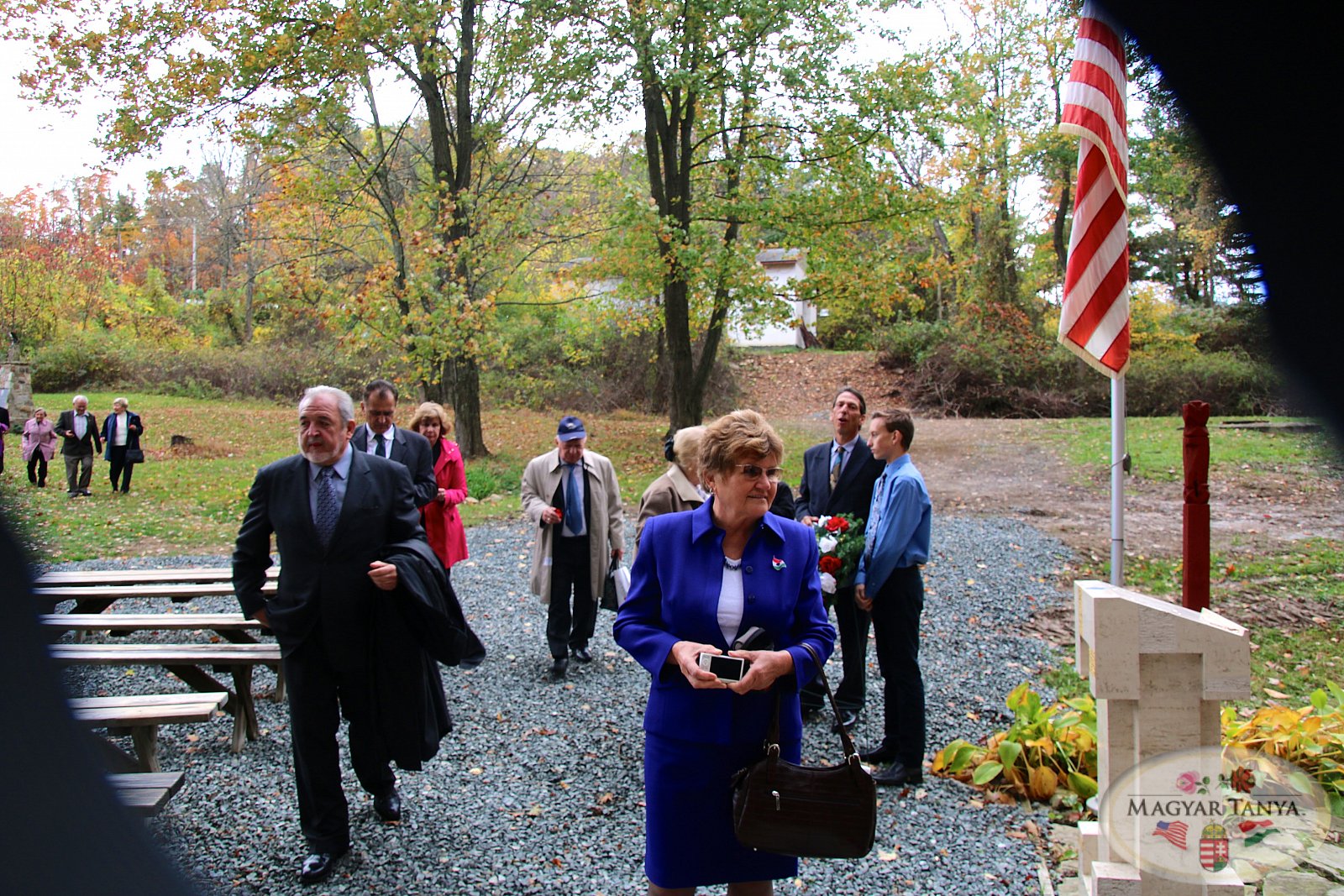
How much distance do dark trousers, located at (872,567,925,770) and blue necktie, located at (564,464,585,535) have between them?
236 cm

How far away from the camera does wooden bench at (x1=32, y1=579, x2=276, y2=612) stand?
6.75 m

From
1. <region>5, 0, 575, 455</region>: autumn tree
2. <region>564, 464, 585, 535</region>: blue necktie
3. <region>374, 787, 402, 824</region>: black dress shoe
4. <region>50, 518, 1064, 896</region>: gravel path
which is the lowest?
<region>50, 518, 1064, 896</region>: gravel path

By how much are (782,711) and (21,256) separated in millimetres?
26562

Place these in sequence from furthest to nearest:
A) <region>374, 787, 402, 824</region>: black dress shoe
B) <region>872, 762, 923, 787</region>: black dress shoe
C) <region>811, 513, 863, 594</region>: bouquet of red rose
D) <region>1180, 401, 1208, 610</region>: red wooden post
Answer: <region>811, 513, 863, 594</region>: bouquet of red rose < <region>872, 762, 923, 787</region>: black dress shoe < <region>1180, 401, 1208, 610</region>: red wooden post < <region>374, 787, 402, 824</region>: black dress shoe

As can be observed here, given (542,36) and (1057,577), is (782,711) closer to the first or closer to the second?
(1057,577)

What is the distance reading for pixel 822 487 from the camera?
569 cm

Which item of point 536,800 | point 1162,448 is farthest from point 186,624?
point 1162,448

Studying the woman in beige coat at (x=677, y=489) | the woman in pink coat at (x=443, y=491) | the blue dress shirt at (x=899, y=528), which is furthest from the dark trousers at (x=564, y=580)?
the blue dress shirt at (x=899, y=528)

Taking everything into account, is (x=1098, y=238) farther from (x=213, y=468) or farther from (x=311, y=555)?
(x=213, y=468)

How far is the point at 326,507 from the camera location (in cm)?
401

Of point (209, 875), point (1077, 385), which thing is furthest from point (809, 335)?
point (209, 875)

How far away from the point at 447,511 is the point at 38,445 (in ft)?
44.4

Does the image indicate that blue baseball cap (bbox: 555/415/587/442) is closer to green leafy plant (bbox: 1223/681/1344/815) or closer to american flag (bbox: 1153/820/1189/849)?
green leafy plant (bbox: 1223/681/1344/815)

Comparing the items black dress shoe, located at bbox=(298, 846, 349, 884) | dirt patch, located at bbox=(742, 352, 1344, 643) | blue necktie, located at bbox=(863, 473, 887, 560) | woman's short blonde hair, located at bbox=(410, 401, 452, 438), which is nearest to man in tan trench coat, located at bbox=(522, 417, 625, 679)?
woman's short blonde hair, located at bbox=(410, 401, 452, 438)
